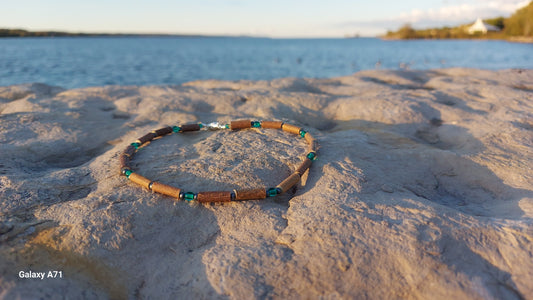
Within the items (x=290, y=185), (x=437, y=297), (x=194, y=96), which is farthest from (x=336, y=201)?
(x=194, y=96)

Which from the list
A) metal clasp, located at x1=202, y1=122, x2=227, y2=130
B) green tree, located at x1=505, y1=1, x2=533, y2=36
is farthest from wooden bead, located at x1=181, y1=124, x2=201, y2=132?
green tree, located at x1=505, y1=1, x2=533, y2=36

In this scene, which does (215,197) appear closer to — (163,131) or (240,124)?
(240,124)

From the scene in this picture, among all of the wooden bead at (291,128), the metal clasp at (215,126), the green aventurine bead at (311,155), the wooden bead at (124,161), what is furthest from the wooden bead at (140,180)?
the wooden bead at (291,128)

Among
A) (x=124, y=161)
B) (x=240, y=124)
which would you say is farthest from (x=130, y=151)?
(x=240, y=124)

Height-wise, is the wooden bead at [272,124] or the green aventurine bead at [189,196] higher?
the wooden bead at [272,124]

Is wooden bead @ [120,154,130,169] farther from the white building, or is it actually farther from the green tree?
the white building

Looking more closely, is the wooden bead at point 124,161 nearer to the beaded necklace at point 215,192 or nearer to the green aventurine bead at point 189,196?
the beaded necklace at point 215,192

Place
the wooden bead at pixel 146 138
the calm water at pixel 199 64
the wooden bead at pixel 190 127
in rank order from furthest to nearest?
the calm water at pixel 199 64 → the wooden bead at pixel 190 127 → the wooden bead at pixel 146 138
